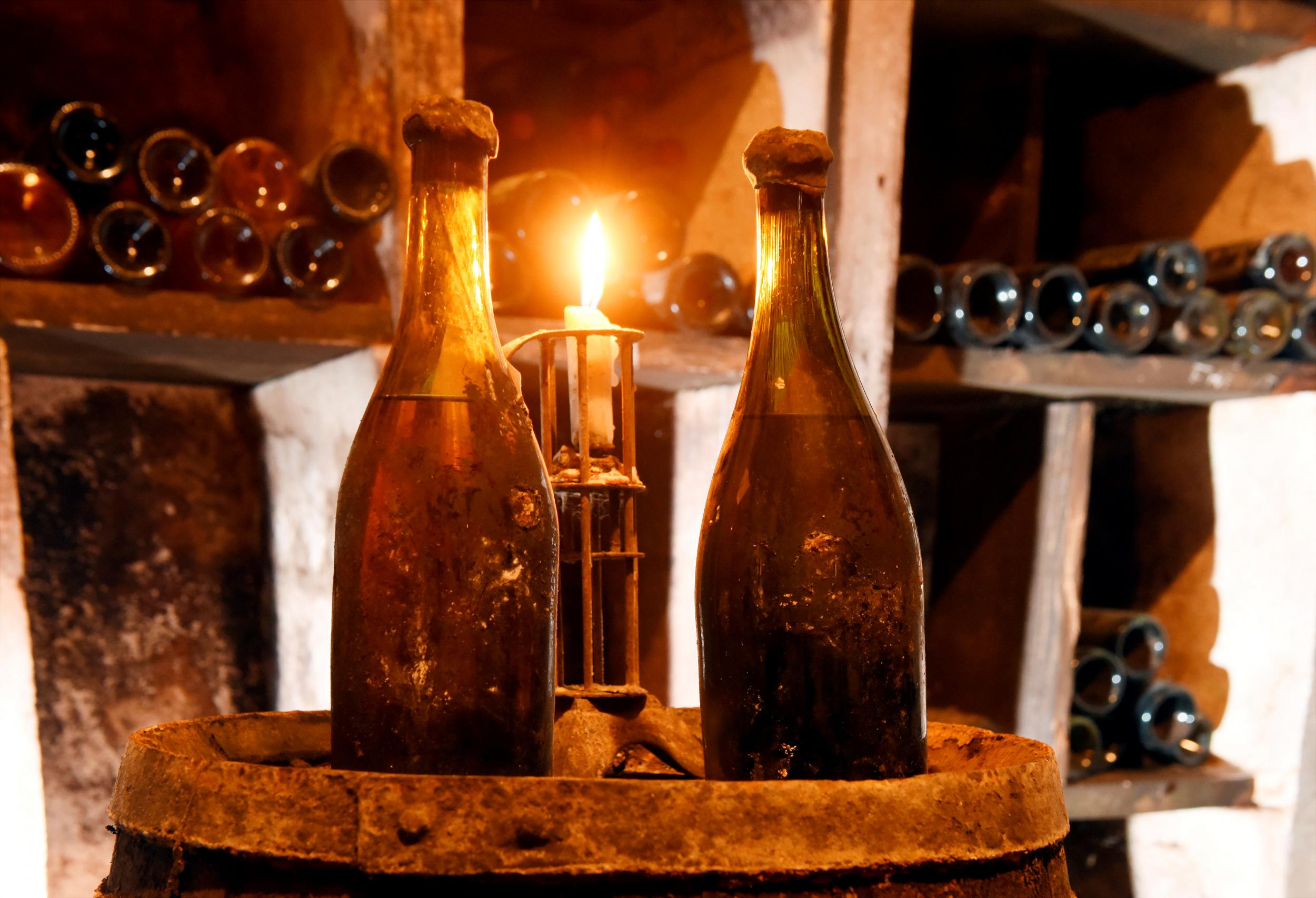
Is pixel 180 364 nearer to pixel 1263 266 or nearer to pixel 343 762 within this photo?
pixel 343 762

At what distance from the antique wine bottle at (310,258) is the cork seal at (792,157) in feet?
2.77

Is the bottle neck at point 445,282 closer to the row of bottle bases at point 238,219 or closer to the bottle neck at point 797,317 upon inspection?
the bottle neck at point 797,317

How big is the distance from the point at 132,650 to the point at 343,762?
1.29 meters

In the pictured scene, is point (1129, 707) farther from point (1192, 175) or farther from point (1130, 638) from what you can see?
point (1192, 175)

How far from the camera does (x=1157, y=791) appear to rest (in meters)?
1.93

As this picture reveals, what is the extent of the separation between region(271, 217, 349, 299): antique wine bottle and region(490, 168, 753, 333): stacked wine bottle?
19cm

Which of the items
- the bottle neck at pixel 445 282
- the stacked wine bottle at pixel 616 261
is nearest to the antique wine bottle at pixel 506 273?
the stacked wine bottle at pixel 616 261

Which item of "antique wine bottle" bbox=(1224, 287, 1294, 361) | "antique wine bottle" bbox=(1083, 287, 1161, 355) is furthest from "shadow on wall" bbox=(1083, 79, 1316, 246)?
"antique wine bottle" bbox=(1083, 287, 1161, 355)

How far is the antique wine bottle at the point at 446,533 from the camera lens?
56 centimetres

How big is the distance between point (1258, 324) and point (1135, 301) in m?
0.26

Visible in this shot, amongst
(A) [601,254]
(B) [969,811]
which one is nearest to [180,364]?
(A) [601,254]

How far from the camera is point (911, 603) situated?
0.61 m

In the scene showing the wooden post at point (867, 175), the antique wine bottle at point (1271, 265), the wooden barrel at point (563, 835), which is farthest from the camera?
the antique wine bottle at point (1271, 265)

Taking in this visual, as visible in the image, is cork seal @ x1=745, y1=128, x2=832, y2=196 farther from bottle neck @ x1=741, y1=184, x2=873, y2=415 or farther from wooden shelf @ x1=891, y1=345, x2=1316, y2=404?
wooden shelf @ x1=891, y1=345, x2=1316, y2=404
